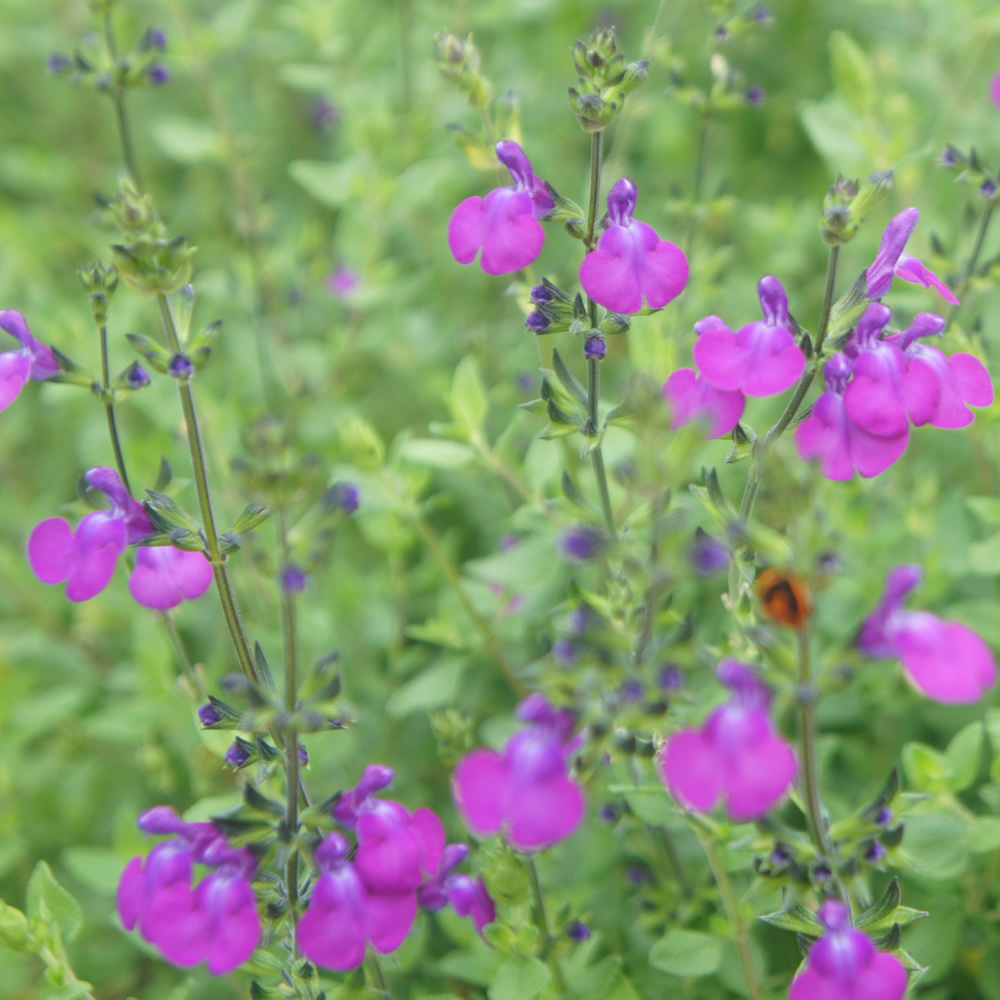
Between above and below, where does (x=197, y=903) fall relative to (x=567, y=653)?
below

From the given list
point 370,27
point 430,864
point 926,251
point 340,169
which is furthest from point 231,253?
point 430,864

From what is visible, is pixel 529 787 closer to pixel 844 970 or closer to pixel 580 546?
pixel 580 546

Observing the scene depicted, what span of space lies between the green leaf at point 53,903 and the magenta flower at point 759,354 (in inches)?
60.5

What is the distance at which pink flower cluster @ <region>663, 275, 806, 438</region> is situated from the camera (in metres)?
1.56

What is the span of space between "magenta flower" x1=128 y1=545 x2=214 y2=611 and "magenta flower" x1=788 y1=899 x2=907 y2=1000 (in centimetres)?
119

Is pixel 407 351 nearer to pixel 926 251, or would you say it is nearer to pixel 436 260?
pixel 436 260

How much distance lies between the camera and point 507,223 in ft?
5.68

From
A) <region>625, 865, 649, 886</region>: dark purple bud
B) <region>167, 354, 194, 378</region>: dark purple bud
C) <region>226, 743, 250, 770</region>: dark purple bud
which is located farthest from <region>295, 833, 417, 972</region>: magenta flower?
<region>625, 865, 649, 886</region>: dark purple bud

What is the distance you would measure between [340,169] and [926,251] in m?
2.09

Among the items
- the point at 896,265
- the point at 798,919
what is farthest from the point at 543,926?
the point at 896,265

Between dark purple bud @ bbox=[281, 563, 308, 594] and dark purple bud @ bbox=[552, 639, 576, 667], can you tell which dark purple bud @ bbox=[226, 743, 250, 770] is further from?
dark purple bud @ bbox=[552, 639, 576, 667]

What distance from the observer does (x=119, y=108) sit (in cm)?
283

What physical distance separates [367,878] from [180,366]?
0.88 metres

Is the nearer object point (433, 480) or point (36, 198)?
point (433, 480)
